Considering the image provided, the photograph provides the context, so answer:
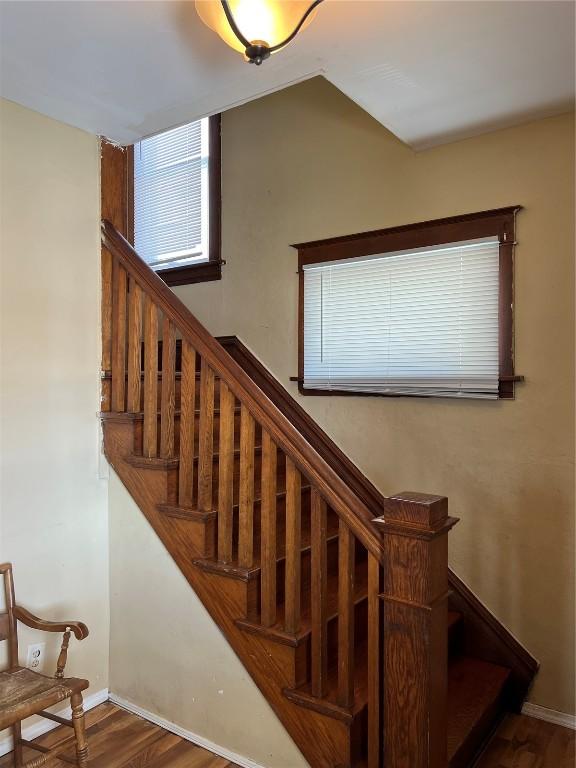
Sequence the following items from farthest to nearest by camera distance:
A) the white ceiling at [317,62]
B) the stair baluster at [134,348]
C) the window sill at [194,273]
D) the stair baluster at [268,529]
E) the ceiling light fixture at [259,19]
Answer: the window sill at [194,273]
the stair baluster at [134,348]
the stair baluster at [268,529]
the white ceiling at [317,62]
the ceiling light fixture at [259,19]

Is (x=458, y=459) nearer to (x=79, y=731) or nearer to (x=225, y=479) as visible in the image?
(x=225, y=479)

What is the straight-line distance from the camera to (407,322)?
2.83m

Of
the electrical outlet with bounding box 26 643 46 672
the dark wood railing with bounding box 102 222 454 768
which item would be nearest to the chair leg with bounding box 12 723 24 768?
the electrical outlet with bounding box 26 643 46 672

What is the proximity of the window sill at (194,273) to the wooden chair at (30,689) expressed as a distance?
2117 mm

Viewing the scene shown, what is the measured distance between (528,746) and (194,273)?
10.2 ft

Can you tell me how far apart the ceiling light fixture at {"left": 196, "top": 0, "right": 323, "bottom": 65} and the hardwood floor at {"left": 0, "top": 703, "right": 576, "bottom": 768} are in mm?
2409

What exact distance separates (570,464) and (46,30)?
103 inches

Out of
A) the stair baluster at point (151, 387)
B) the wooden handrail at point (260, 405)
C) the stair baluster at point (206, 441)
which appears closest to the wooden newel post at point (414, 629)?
the wooden handrail at point (260, 405)

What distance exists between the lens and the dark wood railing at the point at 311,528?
1.67 m

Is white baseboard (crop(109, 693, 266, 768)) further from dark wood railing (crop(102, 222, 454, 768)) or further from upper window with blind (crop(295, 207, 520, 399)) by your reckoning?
upper window with blind (crop(295, 207, 520, 399))

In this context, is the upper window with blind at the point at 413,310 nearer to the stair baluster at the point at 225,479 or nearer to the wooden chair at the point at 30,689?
the stair baluster at the point at 225,479

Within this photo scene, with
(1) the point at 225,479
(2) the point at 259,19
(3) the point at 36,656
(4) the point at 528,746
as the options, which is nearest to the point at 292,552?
(1) the point at 225,479

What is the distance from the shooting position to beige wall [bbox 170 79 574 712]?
8.08ft

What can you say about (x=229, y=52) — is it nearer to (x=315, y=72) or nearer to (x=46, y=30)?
(x=315, y=72)
